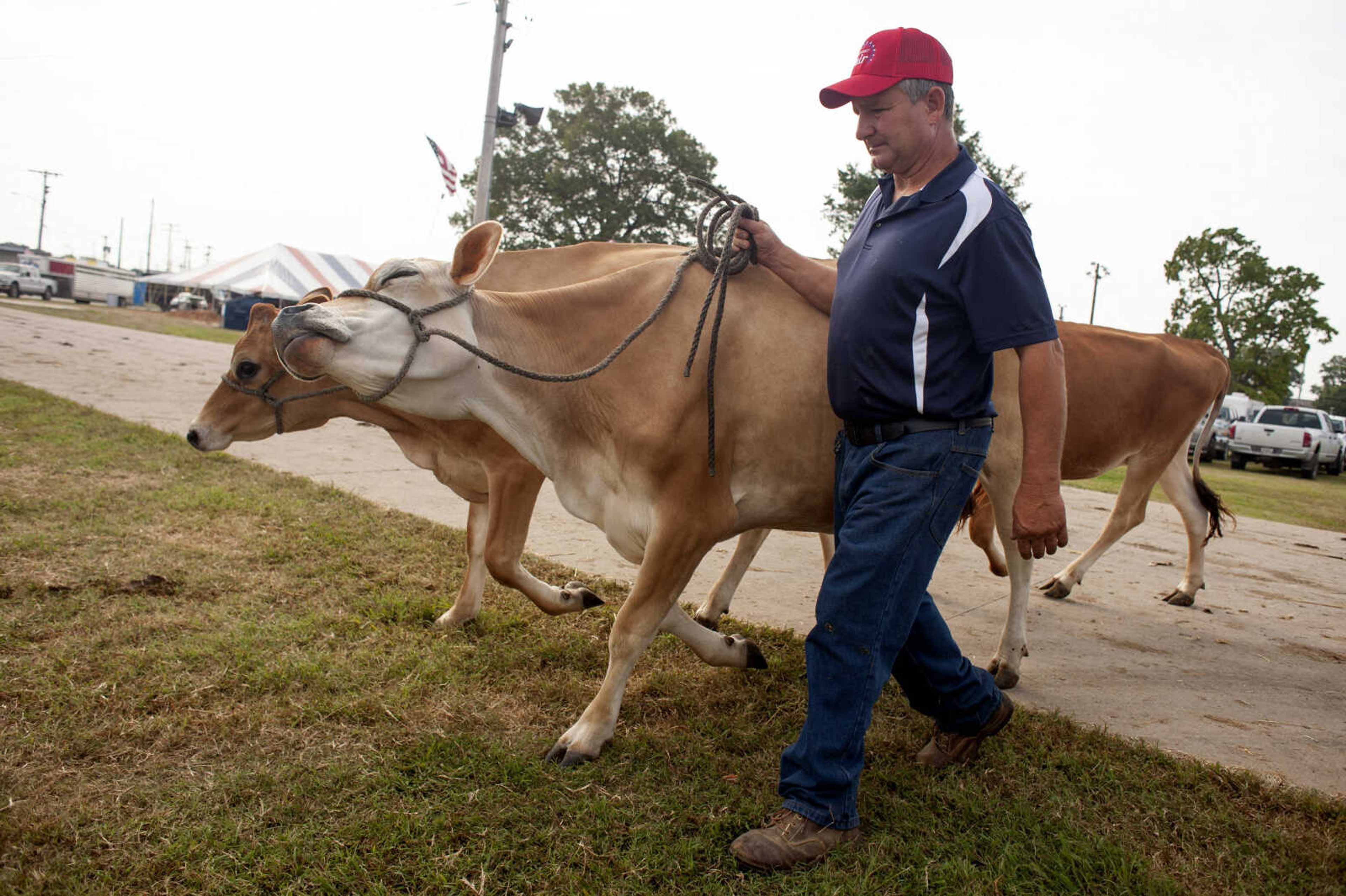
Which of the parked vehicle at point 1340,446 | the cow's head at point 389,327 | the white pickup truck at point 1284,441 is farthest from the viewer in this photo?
the parked vehicle at point 1340,446

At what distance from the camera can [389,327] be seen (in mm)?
2830

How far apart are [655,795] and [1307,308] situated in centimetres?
4509

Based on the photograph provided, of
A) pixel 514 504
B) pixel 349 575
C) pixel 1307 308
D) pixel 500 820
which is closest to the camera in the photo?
pixel 500 820

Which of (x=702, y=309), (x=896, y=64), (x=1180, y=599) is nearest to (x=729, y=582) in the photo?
(x=702, y=309)

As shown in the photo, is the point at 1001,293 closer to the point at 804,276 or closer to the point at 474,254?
the point at 804,276

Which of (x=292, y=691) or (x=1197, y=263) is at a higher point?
(x=1197, y=263)

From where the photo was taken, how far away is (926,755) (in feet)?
10.4

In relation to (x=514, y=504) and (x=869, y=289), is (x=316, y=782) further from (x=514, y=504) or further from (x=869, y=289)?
(x=869, y=289)

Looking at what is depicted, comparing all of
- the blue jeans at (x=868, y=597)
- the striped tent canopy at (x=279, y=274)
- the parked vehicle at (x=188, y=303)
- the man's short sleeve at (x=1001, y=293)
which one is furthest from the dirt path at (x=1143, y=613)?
the parked vehicle at (x=188, y=303)

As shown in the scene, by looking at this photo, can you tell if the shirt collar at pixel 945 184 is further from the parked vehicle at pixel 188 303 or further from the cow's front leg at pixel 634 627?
the parked vehicle at pixel 188 303

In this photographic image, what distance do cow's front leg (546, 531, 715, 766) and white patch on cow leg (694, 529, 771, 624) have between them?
1441 millimetres

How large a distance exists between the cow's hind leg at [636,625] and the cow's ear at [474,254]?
3.35 ft

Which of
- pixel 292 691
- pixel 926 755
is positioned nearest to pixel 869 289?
pixel 926 755

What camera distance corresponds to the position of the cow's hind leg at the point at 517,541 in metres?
3.99
